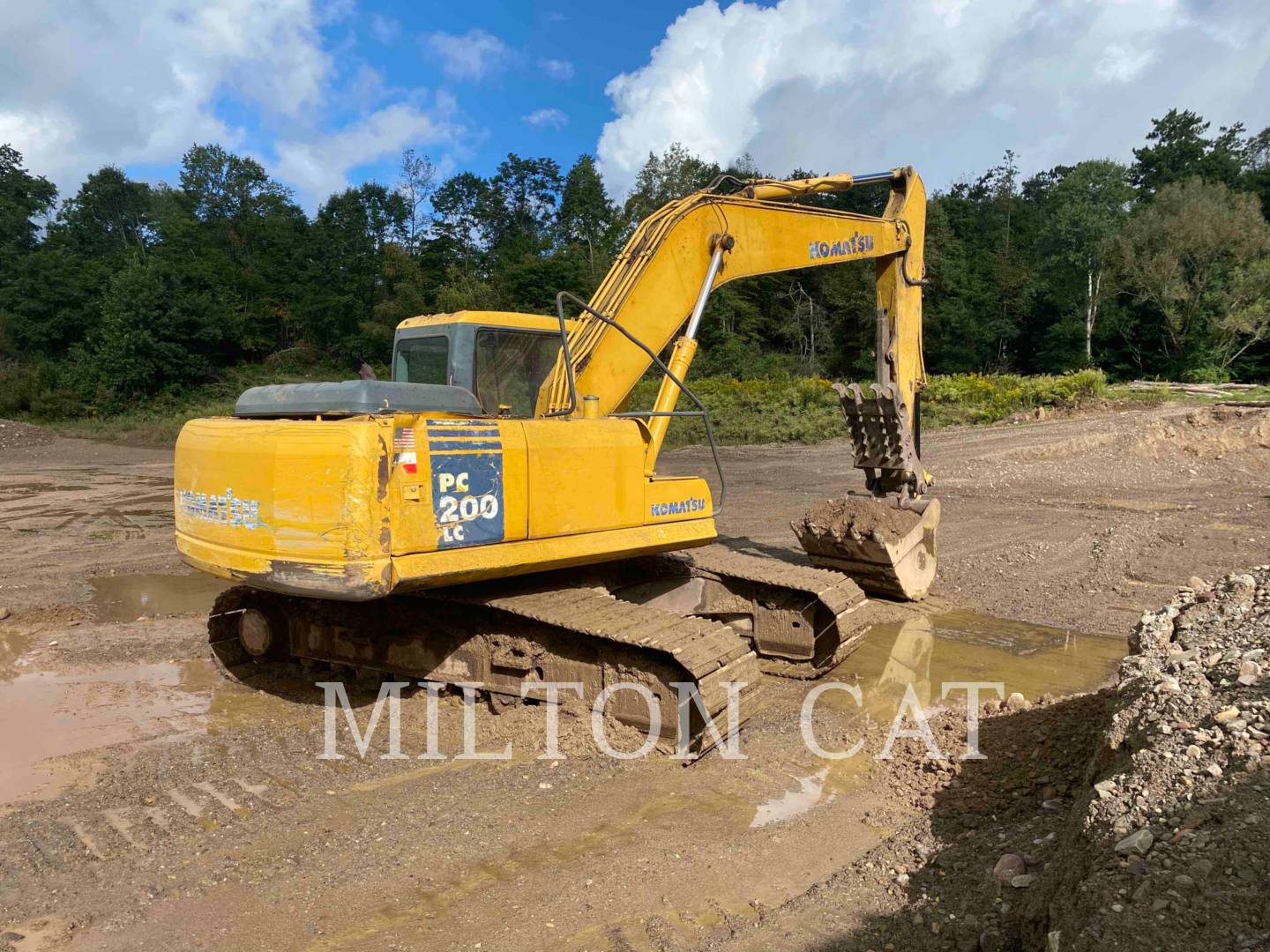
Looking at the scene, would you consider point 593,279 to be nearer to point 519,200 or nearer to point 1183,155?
point 519,200

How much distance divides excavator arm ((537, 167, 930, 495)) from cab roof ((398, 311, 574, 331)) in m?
0.29

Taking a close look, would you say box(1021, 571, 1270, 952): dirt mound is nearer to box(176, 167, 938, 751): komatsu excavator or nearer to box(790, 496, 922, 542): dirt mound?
box(176, 167, 938, 751): komatsu excavator

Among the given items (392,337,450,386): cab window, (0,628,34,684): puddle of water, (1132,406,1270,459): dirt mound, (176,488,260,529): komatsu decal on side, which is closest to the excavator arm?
(392,337,450,386): cab window

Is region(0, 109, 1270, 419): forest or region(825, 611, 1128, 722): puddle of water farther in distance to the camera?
region(0, 109, 1270, 419): forest

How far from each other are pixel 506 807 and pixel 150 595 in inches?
235

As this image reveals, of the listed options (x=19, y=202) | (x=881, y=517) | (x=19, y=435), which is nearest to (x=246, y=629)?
(x=881, y=517)

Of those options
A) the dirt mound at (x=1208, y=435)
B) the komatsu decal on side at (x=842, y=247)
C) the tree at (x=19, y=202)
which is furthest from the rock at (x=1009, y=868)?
the tree at (x=19, y=202)

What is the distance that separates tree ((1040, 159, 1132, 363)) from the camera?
37.3 m

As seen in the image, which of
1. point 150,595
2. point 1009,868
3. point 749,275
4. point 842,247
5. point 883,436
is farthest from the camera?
point 150,595

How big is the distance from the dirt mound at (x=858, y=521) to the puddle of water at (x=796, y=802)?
10.0 ft

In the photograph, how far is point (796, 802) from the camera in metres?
4.21

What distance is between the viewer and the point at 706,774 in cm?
448

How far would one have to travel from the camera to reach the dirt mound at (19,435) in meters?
23.7

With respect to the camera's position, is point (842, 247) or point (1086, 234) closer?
point (842, 247)
